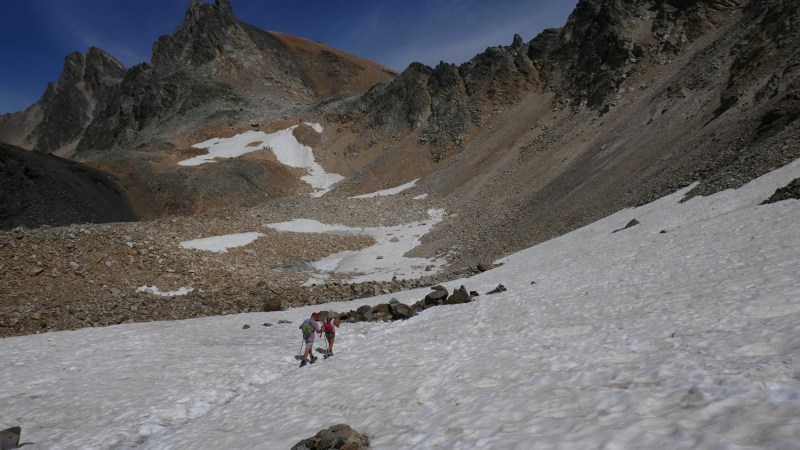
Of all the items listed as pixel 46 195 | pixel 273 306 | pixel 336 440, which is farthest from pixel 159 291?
pixel 46 195

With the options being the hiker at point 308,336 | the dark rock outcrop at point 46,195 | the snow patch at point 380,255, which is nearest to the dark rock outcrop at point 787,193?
the hiker at point 308,336

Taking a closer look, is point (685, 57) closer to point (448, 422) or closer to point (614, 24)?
point (614, 24)

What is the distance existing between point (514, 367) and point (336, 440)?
402cm

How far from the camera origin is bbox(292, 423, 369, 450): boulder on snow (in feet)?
23.2

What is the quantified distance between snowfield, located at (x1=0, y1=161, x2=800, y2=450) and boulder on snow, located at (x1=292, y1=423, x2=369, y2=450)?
382mm

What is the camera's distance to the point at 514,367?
30.6 ft

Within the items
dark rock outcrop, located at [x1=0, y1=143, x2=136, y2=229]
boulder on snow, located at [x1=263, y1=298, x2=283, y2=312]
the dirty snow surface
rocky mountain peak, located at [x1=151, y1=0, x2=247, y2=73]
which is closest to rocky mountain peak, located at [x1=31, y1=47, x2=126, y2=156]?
rocky mountain peak, located at [x1=151, y1=0, x2=247, y2=73]

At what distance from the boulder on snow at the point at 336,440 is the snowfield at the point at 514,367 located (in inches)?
15.0

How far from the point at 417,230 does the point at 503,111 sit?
36.4 meters

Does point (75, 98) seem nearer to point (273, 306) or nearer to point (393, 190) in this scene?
point (393, 190)

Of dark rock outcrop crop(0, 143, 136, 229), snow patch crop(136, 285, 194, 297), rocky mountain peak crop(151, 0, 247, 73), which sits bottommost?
snow patch crop(136, 285, 194, 297)

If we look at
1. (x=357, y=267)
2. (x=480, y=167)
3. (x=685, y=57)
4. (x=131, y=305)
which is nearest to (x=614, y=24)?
(x=685, y=57)

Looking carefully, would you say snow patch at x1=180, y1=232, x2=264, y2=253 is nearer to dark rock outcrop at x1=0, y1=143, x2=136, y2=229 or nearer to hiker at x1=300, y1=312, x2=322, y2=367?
hiker at x1=300, y1=312, x2=322, y2=367

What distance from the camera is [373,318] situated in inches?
778
